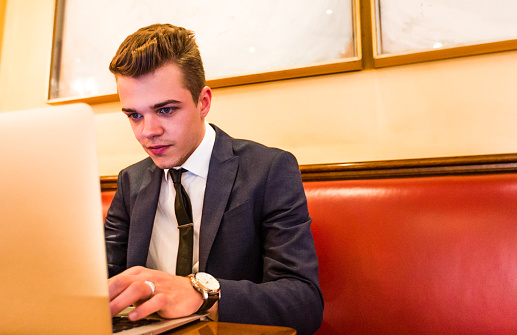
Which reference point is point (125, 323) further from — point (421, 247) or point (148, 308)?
point (421, 247)

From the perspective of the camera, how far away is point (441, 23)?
128 cm

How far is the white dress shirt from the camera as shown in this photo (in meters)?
1.16

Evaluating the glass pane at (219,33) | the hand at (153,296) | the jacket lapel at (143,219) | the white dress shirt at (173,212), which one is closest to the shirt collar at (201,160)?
the white dress shirt at (173,212)

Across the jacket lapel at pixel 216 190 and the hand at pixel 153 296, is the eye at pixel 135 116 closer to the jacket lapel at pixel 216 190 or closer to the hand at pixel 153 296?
the jacket lapel at pixel 216 190

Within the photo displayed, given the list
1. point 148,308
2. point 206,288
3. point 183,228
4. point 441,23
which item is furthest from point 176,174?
point 441,23

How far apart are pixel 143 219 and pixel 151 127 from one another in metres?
0.29

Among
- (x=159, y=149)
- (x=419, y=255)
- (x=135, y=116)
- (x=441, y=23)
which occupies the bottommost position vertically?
(x=419, y=255)

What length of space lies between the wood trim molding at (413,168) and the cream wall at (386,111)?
0.12 metres

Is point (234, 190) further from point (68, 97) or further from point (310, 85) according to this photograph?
point (68, 97)

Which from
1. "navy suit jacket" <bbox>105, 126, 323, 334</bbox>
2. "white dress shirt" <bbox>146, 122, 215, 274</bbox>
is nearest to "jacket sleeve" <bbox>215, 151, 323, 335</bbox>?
"navy suit jacket" <bbox>105, 126, 323, 334</bbox>

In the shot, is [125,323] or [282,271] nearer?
[125,323]

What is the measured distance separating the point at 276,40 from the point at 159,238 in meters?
0.85

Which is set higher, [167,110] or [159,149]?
[167,110]

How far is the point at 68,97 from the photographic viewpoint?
1.82 m
